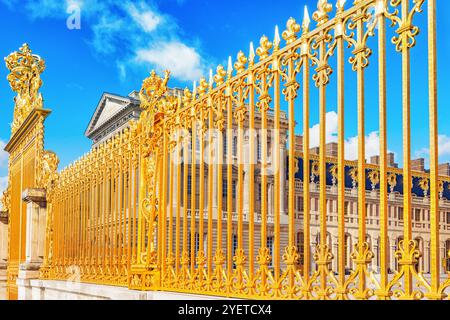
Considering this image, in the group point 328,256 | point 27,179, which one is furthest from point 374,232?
point 328,256

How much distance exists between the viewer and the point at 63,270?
11.4 m

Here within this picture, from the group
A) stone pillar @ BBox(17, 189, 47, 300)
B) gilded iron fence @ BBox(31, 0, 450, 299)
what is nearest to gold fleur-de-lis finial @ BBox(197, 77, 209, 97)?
gilded iron fence @ BBox(31, 0, 450, 299)

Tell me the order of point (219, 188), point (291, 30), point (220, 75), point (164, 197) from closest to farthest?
point (291, 30), point (219, 188), point (220, 75), point (164, 197)

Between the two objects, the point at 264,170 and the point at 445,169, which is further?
the point at 445,169

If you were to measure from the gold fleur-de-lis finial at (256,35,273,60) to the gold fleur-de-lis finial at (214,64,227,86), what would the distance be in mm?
712

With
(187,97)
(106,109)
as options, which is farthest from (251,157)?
(106,109)

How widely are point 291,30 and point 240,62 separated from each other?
2.77 feet

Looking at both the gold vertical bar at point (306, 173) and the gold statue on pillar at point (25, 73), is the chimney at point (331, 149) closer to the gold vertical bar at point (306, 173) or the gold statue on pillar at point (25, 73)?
the gold statue on pillar at point (25, 73)

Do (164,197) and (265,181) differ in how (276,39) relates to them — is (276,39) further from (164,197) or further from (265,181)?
(164,197)

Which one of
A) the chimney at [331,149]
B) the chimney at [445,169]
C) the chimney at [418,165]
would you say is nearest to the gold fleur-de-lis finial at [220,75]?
the chimney at [331,149]

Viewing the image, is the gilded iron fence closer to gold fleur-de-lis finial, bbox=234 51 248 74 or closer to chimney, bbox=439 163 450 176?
gold fleur-de-lis finial, bbox=234 51 248 74

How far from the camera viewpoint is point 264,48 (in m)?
5.61

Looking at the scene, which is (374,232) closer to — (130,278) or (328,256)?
(130,278)

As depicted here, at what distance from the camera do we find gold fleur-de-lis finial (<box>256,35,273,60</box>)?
5.54m
